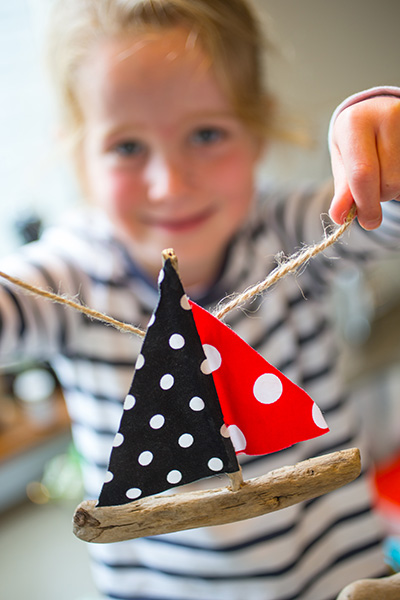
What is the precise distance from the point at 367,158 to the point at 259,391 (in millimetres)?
99

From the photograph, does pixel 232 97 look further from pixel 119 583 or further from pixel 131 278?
pixel 119 583

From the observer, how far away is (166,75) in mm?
345

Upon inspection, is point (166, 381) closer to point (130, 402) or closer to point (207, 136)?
point (130, 402)

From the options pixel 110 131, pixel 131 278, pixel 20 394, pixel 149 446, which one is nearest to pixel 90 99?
pixel 110 131

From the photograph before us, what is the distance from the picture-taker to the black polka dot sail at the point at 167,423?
0.17m

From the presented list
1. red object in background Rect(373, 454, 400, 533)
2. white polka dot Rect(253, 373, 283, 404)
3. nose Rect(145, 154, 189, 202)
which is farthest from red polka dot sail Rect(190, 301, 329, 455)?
Result: red object in background Rect(373, 454, 400, 533)

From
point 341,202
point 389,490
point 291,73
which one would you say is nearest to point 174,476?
point 341,202

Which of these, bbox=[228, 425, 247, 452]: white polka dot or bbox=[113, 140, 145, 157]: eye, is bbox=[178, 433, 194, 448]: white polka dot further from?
bbox=[113, 140, 145, 157]: eye

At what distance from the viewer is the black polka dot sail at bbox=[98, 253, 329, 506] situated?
0.17 meters

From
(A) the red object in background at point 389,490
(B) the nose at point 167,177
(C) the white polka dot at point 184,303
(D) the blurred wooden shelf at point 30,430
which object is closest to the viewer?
(C) the white polka dot at point 184,303

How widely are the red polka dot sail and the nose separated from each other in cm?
18

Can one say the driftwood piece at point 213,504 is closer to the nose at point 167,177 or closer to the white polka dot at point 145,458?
the white polka dot at point 145,458

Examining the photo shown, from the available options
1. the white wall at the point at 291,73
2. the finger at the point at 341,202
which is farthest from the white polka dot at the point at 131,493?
the white wall at the point at 291,73

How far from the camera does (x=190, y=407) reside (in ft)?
0.58
